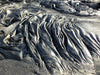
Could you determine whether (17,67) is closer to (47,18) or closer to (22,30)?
(22,30)

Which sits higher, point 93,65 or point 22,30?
point 22,30

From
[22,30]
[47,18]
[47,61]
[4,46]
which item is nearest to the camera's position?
[47,61]

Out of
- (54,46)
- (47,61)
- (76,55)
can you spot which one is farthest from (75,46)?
(47,61)

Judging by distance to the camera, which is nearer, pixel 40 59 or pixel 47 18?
pixel 40 59

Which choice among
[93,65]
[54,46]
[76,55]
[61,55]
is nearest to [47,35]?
[54,46]

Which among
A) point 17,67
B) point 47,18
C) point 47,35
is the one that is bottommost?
point 17,67

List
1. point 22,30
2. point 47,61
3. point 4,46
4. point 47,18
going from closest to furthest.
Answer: point 47,61 → point 4,46 → point 22,30 → point 47,18
